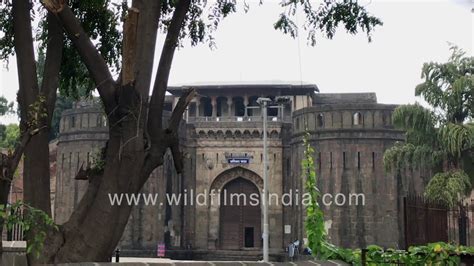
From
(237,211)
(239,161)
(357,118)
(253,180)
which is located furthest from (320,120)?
(237,211)

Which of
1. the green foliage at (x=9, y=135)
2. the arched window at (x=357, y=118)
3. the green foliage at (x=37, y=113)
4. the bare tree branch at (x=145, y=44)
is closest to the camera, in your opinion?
the green foliage at (x=37, y=113)

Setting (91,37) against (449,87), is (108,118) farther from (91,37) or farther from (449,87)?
(449,87)

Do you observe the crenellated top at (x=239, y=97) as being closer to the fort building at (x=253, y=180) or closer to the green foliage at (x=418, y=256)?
the fort building at (x=253, y=180)

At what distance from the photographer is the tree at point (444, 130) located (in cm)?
1684

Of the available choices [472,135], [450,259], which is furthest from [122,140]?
[472,135]

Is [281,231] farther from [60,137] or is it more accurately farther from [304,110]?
[60,137]

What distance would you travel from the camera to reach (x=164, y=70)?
6.80 metres

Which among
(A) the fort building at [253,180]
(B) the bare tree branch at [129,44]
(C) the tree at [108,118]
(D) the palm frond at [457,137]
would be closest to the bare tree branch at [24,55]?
(C) the tree at [108,118]

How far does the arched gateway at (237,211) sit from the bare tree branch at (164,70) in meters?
22.6

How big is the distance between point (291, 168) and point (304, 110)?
2.97m

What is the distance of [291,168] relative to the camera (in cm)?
2814

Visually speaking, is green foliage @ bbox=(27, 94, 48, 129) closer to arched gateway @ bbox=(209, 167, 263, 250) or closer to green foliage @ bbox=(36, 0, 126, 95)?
green foliage @ bbox=(36, 0, 126, 95)

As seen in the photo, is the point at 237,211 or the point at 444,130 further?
the point at 237,211

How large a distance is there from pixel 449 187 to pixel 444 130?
1.65 m
